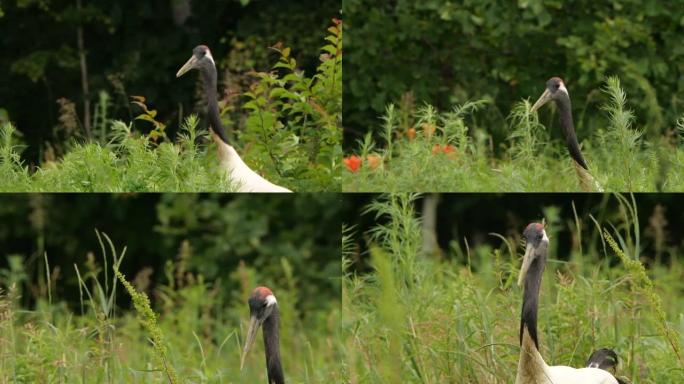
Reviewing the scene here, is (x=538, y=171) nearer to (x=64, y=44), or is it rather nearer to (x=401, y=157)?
(x=401, y=157)

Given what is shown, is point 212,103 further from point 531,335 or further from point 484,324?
point 531,335

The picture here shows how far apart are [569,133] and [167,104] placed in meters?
3.12

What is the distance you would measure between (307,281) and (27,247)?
1946 mm

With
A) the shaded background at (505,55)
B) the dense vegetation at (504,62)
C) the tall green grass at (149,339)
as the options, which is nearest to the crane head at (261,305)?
the tall green grass at (149,339)

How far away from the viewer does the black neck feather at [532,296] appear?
3580 millimetres

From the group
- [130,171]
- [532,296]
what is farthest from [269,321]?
[130,171]

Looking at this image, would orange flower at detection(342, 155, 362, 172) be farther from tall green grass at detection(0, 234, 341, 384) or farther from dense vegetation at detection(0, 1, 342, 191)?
tall green grass at detection(0, 234, 341, 384)

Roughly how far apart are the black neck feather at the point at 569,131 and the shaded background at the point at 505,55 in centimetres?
198

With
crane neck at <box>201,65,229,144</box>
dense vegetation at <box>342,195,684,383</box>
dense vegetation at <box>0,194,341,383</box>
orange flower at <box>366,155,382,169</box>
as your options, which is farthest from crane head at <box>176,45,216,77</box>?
dense vegetation at <box>0,194,341,383</box>

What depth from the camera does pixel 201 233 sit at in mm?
7953

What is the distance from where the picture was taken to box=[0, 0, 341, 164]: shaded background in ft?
24.8

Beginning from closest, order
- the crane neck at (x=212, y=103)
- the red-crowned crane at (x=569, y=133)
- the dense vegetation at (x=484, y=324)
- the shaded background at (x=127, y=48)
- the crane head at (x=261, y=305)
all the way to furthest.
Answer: the crane head at (x=261, y=305)
the dense vegetation at (x=484, y=324)
the crane neck at (x=212, y=103)
the red-crowned crane at (x=569, y=133)
the shaded background at (x=127, y=48)

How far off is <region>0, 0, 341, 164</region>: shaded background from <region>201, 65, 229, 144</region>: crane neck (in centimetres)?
170

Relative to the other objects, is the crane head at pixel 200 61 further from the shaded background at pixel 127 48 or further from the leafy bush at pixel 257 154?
the shaded background at pixel 127 48
